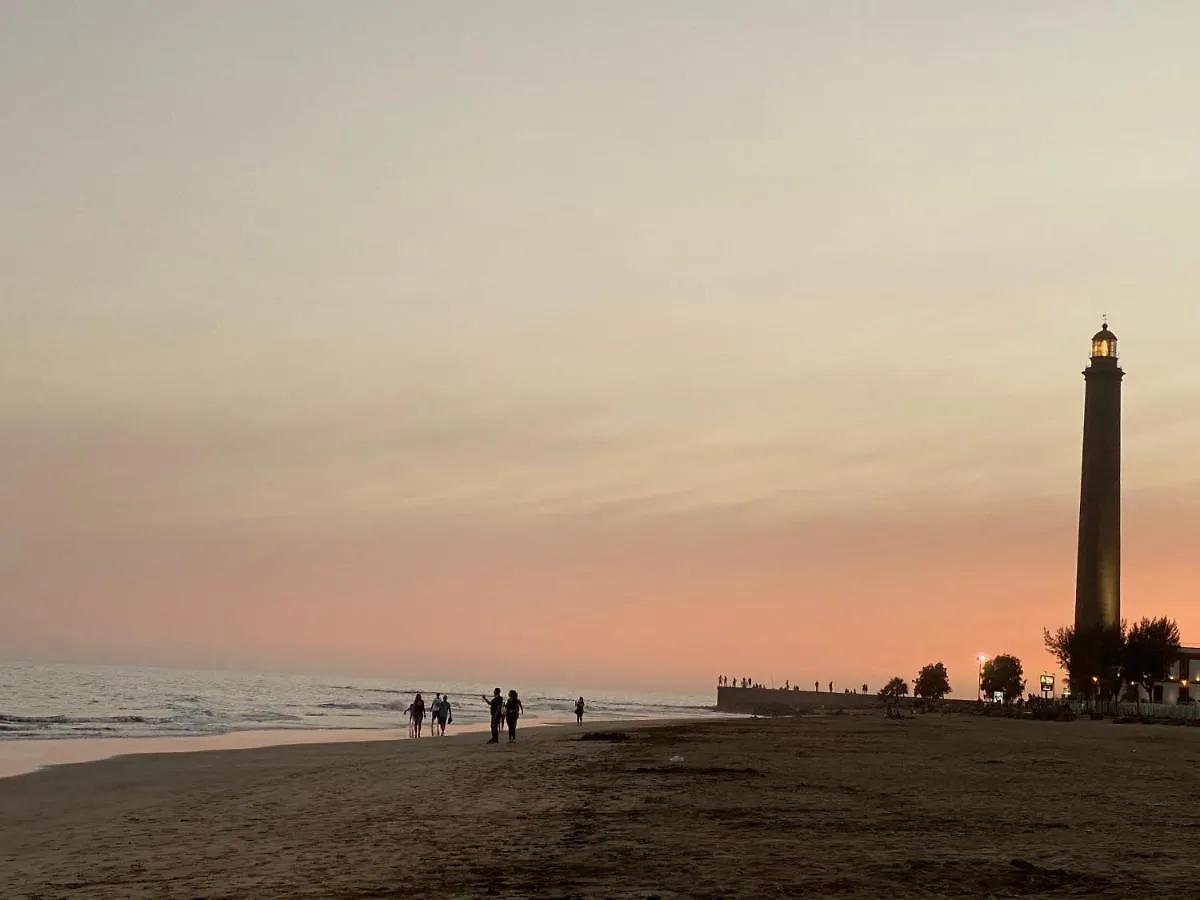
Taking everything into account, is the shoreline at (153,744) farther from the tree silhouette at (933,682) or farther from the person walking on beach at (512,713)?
the tree silhouette at (933,682)

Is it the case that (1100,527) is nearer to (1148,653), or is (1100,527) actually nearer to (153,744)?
(1148,653)

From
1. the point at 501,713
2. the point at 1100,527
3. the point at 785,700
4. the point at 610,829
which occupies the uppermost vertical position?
the point at 1100,527

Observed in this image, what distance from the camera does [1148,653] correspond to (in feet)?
318

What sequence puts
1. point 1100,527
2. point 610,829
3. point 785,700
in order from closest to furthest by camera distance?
point 610,829, point 1100,527, point 785,700

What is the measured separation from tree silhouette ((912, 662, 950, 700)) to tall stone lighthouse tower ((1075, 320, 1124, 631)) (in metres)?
65.6

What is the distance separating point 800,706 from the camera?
180 meters

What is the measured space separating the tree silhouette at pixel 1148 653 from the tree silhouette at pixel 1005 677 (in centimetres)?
5752

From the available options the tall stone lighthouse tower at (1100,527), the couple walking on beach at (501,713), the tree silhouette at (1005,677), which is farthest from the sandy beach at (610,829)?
the tree silhouette at (1005,677)

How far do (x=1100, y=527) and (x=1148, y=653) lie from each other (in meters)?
12.4

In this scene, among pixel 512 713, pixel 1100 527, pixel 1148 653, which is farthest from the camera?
pixel 1100 527

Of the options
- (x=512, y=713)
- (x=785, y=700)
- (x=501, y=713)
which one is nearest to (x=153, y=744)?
(x=501, y=713)

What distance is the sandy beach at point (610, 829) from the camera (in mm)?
12219

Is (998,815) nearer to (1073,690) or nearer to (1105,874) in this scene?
(1105,874)

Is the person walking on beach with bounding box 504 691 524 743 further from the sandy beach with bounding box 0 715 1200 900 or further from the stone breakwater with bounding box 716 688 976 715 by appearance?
the stone breakwater with bounding box 716 688 976 715
